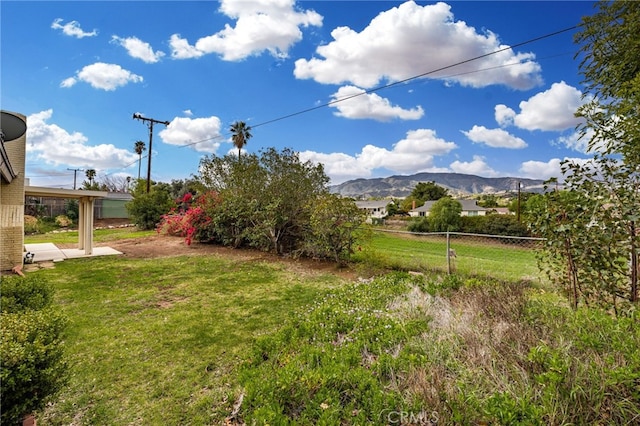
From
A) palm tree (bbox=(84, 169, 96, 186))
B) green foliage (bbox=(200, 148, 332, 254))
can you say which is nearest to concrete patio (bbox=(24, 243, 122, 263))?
green foliage (bbox=(200, 148, 332, 254))

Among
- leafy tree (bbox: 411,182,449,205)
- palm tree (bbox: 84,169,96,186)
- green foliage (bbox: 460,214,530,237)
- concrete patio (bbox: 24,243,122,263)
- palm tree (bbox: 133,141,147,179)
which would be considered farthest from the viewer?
leafy tree (bbox: 411,182,449,205)

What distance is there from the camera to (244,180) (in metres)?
10.7

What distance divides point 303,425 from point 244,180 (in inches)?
377

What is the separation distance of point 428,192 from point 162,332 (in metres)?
56.7

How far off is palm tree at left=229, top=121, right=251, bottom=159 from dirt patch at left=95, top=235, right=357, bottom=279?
1683cm

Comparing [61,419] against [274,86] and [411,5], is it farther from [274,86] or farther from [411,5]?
[274,86]

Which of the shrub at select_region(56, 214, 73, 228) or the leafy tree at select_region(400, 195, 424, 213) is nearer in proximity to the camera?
the shrub at select_region(56, 214, 73, 228)

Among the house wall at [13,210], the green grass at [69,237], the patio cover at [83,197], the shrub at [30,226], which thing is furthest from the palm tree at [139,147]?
the house wall at [13,210]

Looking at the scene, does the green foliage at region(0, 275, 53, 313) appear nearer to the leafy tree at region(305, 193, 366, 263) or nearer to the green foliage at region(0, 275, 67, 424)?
the green foliage at region(0, 275, 67, 424)

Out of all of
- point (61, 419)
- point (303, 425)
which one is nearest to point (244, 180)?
point (61, 419)

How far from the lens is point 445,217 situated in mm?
26547

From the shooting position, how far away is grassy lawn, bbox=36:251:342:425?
2.50m

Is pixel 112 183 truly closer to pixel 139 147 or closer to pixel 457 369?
pixel 139 147

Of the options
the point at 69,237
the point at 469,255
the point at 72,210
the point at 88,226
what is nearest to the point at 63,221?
the point at 72,210
